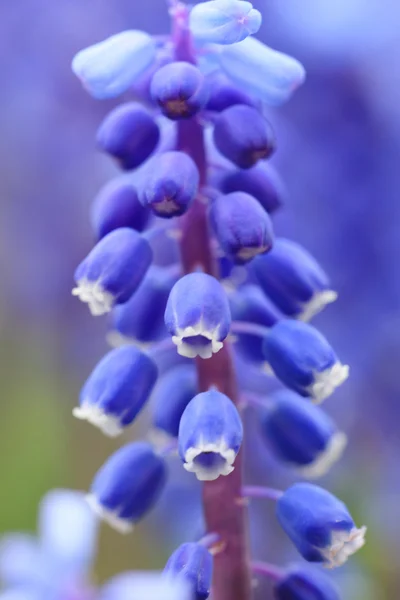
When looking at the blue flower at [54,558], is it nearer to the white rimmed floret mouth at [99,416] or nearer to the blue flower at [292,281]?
the white rimmed floret mouth at [99,416]

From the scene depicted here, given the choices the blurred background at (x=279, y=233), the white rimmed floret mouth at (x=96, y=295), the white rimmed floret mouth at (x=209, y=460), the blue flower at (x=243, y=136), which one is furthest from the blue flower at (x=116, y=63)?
the blurred background at (x=279, y=233)

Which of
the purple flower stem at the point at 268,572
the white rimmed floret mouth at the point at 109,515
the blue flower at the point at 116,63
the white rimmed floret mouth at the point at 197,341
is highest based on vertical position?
the blue flower at the point at 116,63

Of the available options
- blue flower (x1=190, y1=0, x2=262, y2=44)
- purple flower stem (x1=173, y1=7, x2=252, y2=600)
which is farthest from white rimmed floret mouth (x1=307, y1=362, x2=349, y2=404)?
blue flower (x1=190, y1=0, x2=262, y2=44)

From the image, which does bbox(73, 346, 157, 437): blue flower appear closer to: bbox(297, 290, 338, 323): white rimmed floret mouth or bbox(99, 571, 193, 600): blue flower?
bbox(297, 290, 338, 323): white rimmed floret mouth

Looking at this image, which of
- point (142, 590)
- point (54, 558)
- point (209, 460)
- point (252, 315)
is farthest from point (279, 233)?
point (142, 590)

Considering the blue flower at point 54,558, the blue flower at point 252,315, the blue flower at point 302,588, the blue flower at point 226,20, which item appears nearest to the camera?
the blue flower at point 54,558

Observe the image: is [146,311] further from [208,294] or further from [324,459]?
[324,459]

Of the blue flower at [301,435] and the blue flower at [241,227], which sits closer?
the blue flower at [241,227]
